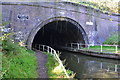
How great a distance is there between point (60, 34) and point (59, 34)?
0.30 metres

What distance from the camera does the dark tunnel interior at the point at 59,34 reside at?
690 inches

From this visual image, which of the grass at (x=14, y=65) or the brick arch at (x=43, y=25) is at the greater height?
the brick arch at (x=43, y=25)

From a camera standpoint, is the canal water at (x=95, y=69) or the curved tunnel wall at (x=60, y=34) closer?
the canal water at (x=95, y=69)

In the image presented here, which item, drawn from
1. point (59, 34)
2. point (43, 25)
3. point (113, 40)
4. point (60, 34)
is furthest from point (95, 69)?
point (59, 34)

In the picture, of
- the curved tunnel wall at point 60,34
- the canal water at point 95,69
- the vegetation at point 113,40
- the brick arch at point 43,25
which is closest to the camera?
the canal water at point 95,69

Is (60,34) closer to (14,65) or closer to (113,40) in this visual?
(113,40)

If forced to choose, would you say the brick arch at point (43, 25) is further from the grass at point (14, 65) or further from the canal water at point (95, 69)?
the grass at point (14, 65)

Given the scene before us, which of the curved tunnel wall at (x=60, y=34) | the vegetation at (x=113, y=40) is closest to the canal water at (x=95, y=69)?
the curved tunnel wall at (x=60, y=34)

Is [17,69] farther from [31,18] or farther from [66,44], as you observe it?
[66,44]

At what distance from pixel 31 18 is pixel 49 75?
784 cm

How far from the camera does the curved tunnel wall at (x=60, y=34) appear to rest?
55.0ft

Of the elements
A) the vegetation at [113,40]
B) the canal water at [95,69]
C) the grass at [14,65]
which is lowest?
the canal water at [95,69]

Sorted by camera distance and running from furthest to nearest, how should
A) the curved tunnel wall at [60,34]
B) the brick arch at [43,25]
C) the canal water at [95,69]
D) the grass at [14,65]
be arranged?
the curved tunnel wall at [60,34] < the brick arch at [43,25] < the canal water at [95,69] < the grass at [14,65]

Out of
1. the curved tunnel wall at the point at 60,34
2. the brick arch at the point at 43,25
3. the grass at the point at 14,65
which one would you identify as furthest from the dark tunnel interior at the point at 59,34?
the grass at the point at 14,65
